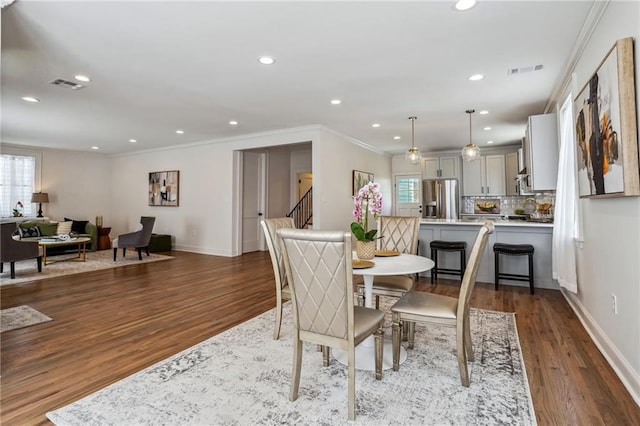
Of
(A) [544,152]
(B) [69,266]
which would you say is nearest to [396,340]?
(A) [544,152]

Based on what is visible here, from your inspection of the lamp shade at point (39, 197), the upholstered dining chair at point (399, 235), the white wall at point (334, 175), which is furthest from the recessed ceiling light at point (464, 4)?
the lamp shade at point (39, 197)

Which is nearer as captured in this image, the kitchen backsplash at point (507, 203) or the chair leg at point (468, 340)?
the chair leg at point (468, 340)

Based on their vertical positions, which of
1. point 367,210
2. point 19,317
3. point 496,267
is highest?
point 367,210

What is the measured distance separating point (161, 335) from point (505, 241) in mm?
4424

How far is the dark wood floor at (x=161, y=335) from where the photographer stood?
1.84 m

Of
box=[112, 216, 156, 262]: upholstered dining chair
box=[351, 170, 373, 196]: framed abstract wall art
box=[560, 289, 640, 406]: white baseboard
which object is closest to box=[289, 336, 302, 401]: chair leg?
box=[560, 289, 640, 406]: white baseboard

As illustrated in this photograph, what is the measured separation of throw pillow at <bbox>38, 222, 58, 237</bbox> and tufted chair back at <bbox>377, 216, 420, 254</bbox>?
7.56m

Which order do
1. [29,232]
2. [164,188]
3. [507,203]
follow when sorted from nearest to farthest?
1. [29,232]
2. [507,203]
3. [164,188]

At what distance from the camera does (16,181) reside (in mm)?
7598

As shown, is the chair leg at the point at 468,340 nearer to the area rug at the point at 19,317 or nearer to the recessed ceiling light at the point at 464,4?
the recessed ceiling light at the point at 464,4

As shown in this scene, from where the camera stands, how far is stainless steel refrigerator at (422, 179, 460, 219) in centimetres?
797

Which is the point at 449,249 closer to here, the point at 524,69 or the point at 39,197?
the point at 524,69

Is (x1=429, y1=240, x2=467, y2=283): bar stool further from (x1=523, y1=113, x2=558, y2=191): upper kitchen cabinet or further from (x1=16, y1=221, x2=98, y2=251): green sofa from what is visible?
(x1=16, y1=221, x2=98, y2=251): green sofa

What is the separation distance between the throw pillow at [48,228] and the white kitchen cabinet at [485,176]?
959 centimetres
